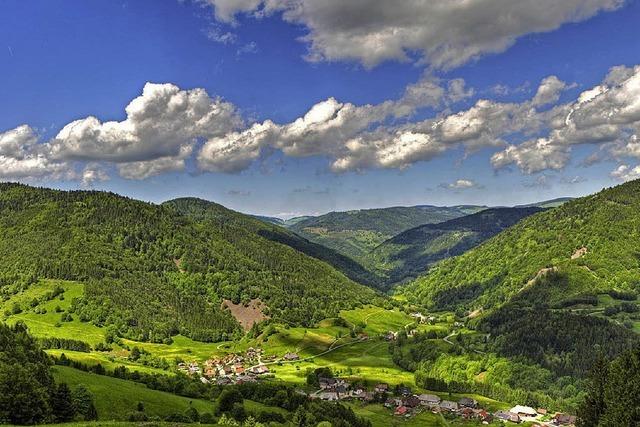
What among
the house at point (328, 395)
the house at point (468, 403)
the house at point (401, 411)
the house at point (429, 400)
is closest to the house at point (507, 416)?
the house at point (468, 403)

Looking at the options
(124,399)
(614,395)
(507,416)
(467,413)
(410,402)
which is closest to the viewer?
(614,395)

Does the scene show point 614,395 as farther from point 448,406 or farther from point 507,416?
point 448,406

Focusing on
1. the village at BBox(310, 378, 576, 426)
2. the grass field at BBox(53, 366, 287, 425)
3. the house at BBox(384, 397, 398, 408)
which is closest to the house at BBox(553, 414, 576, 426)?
the village at BBox(310, 378, 576, 426)

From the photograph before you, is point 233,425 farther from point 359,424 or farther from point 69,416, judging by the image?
point 359,424

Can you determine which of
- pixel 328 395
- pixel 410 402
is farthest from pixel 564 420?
pixel 328 395

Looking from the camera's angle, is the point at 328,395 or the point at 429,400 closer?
the point at 328,395

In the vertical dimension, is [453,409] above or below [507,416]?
above

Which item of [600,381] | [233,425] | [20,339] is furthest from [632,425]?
[20,339]
